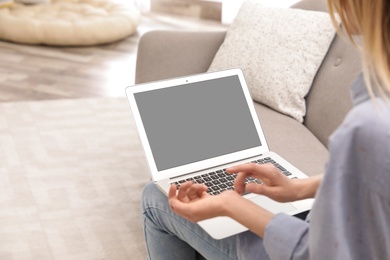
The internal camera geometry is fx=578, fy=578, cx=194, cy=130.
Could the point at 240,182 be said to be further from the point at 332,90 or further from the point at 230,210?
the point at 332,90

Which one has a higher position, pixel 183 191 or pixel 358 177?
pixel 358 177

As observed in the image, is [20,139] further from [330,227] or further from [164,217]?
[330,227]

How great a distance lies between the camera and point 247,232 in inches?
45.2

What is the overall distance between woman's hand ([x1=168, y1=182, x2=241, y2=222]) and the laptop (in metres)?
0.22

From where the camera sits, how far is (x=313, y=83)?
2029mm

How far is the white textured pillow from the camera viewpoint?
200 cm

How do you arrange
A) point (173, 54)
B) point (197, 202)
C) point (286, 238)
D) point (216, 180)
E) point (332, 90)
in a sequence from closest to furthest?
point (286, 238), point (197, 202), point (216, 180), point (332, 90), point (173, 54)

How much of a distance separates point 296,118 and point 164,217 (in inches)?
31.5

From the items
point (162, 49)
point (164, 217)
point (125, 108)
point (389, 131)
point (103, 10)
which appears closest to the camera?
point (389, 131)

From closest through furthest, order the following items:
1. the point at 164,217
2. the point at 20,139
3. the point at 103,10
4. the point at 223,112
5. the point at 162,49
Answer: the point at 164,217, the point at 223,112, the point at 162,49, the point at 20,139, the point at 103,10

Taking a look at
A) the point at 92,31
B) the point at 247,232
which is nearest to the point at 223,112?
the point at 247,232

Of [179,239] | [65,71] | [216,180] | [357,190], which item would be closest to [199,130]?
[216,180]

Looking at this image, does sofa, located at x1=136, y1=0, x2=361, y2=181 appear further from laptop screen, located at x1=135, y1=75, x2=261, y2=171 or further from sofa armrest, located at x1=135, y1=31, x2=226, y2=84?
laptop screen, located at x1=135, y1=75, x2=261, y2=171

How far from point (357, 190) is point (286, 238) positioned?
7.6 inches
